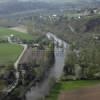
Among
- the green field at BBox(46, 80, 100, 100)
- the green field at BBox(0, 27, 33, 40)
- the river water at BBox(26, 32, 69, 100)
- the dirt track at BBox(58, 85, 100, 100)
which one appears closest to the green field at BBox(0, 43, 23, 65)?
the river water at BBox(26, 32, 69, 100)

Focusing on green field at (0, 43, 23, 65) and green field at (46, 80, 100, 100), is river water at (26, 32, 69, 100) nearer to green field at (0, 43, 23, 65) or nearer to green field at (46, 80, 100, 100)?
green field at (46, 80, 100, 100)

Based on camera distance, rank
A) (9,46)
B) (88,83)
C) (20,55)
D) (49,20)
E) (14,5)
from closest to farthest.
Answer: (88,83) < (20,55) < (9,46) < (49,20) < (14,5)

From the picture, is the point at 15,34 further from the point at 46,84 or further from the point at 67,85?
the point at 67,85

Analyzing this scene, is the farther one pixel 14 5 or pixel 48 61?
pixel 14 5

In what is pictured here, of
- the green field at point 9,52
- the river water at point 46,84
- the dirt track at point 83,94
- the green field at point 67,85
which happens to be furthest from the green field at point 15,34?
the dirt track at point 83,94

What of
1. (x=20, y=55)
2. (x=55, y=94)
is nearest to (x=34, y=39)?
(x=20, y=55)

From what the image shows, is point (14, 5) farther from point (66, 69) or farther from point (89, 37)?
point (66, 69)

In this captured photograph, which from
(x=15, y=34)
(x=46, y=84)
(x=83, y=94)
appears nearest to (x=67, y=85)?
(x=46, y=84)
